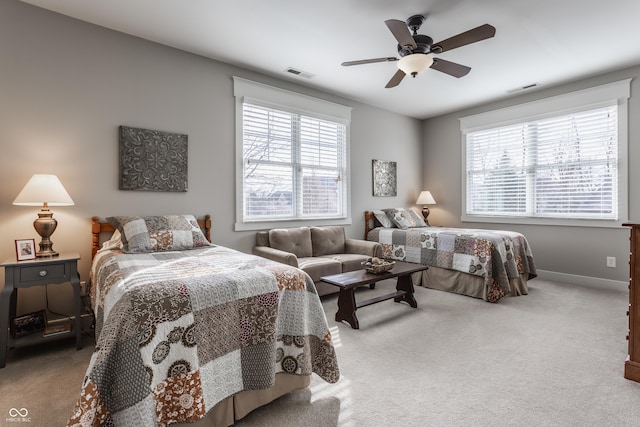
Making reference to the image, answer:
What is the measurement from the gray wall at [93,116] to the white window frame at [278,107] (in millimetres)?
88

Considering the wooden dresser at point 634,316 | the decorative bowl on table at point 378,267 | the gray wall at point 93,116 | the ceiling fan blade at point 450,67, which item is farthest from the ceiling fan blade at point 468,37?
the gray wall at point 93,116

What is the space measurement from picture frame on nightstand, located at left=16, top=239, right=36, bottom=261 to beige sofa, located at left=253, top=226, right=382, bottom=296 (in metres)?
1.97

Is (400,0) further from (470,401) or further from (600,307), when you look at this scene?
(600,307)

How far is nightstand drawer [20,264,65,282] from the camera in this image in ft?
7.47

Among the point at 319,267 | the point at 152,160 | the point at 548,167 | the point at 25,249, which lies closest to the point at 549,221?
the point at 548,167

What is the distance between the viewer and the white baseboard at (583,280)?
3973 mm

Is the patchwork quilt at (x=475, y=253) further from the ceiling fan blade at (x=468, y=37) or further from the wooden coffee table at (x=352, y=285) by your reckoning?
the ceiling fan blade at (x=468, y=37)

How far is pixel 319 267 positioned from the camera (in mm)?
3496

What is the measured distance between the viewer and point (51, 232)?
2.53m

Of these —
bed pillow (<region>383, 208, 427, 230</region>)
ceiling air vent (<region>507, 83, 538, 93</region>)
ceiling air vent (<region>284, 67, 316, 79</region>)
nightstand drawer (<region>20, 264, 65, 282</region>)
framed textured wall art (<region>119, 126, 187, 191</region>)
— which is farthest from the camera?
bed pillow (<region>383, 208, 427, 230</region>)

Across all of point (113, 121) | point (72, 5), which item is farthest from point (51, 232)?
point (72, 5)

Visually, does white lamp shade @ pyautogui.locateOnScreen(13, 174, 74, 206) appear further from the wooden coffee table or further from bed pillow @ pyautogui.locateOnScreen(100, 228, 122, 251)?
the wooden coffee table

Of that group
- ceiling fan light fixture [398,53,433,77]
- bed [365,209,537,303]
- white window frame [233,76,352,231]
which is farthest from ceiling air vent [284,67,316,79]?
bed [365,209,537,303]

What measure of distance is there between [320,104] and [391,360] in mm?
3502
